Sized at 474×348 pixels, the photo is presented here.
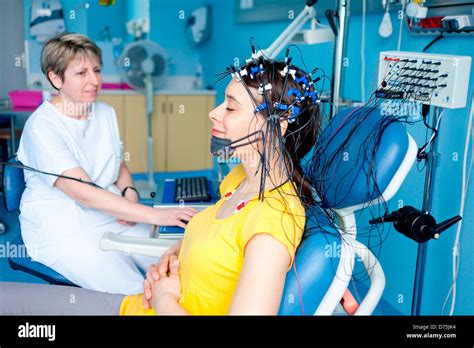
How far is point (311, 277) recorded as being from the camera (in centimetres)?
98

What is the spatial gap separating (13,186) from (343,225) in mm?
1177

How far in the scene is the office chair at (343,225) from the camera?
3.23 ft

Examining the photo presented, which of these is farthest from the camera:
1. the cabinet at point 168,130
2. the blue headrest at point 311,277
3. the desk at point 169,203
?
the cabinet at point 168,130

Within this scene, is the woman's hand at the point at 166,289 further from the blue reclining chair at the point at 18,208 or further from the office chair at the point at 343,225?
the blue reclining chair at the point at 18,208

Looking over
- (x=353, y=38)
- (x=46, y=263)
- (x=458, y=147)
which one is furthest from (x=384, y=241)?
(x=46, y=263)

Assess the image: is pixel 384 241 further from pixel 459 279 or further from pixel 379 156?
pixel 379 156

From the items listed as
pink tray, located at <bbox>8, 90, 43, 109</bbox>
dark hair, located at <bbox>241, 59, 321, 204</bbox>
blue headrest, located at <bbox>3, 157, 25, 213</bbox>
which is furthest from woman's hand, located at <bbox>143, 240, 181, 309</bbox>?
pink tray, located at <bbox>8, 90, 43, 109</bbox>

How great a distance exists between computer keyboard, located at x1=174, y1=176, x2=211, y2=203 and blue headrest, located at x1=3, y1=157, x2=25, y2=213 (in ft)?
1.79

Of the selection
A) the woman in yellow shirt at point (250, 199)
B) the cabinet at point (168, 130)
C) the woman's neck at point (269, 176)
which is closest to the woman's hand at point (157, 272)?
the woman in yellow shirt at point (250, 199)

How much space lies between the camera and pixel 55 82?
6.06 feet

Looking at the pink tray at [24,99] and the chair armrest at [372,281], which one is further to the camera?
the pink tray at [24,99]

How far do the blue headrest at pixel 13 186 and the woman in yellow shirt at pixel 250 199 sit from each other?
0.67 m

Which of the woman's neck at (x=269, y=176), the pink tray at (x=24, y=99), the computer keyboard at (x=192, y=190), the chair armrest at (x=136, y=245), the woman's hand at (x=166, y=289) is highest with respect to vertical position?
the pink tray at (x=24, y=99)
